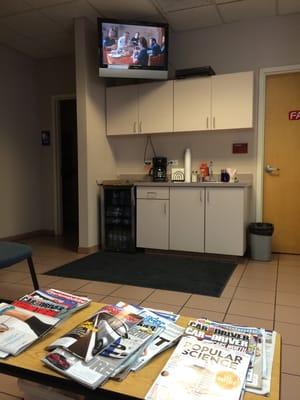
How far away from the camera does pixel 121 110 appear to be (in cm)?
441

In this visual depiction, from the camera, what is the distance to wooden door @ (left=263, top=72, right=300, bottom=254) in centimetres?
397

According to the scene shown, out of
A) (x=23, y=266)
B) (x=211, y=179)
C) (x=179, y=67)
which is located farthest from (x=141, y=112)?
(x=23, y=266)

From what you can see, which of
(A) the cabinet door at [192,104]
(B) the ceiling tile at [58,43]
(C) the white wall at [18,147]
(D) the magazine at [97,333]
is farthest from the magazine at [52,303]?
(B) the ceiling tile at [58,43]

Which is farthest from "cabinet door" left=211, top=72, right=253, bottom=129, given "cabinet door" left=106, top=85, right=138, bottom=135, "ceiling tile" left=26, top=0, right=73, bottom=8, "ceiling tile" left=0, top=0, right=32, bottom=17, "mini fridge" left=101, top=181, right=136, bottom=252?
"ceiling tile" left=0, top=0, right=32, bottom=17

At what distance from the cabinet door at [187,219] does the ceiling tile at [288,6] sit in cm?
219

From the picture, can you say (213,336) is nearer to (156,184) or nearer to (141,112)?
(156,184)

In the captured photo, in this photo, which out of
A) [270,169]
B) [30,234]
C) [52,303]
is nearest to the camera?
[52,303]

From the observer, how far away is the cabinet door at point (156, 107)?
4148mm

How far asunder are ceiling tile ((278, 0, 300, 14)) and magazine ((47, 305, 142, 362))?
380 cm

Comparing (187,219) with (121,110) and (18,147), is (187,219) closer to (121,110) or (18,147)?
(121,110)

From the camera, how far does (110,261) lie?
3.81 metres

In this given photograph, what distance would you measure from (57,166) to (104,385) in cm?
490

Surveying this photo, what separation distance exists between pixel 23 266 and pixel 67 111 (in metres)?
3.48

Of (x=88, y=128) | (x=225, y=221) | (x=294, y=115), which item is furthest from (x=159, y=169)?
(x=294, y=115)
